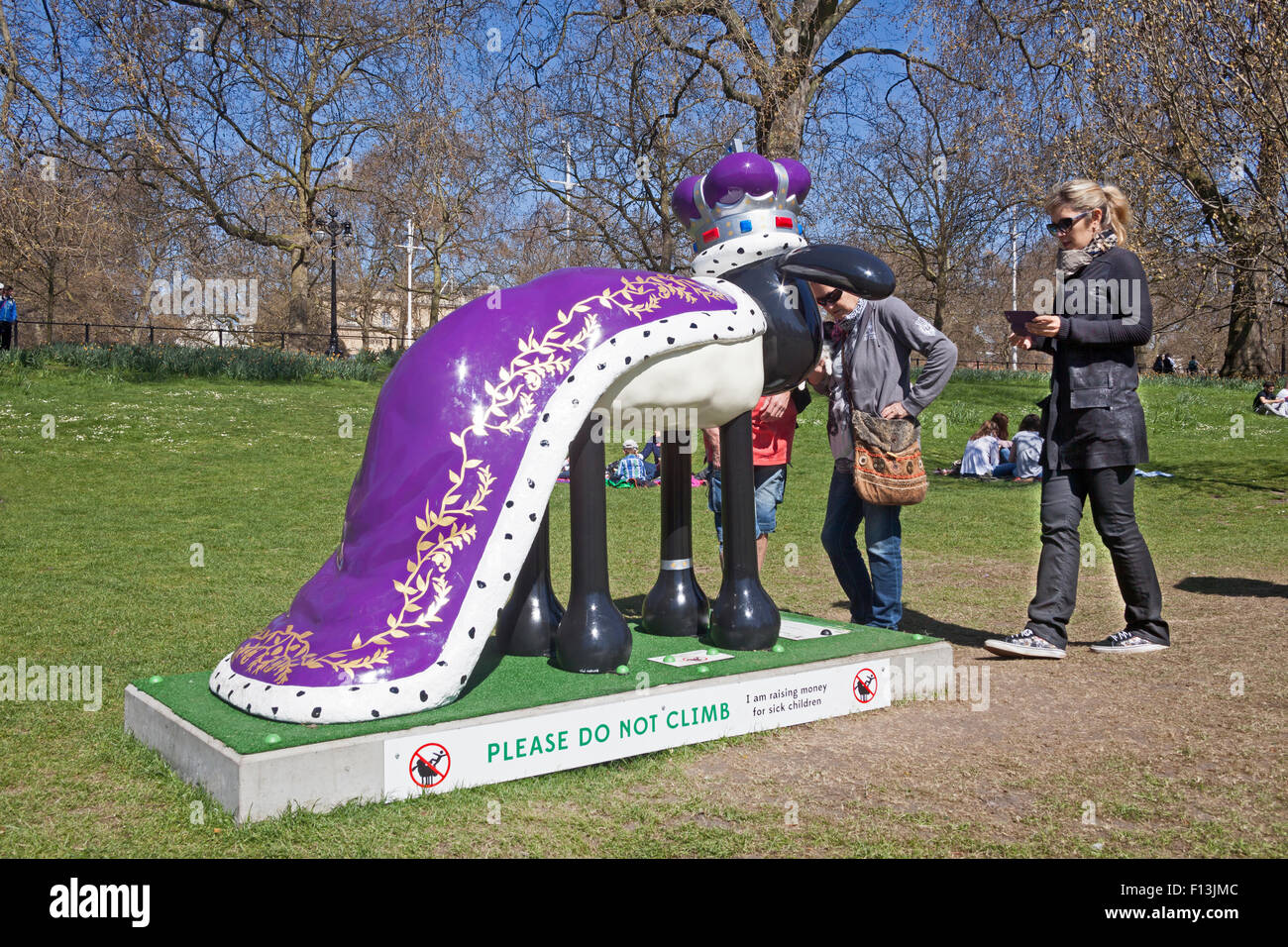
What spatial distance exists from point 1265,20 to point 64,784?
38.8 ft

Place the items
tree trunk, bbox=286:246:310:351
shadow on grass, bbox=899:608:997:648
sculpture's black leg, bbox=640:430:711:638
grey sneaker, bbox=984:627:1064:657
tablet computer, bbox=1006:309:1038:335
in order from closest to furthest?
sculpture's black leg, bbox=640:430:711:638, tablet computer, bbox=1006:309:1038:335, grey sneaker, bbox=984:627:1064:657, shadow on grass, bbox=899:608:997:648, tree trunk, bbox=286:246:310:351

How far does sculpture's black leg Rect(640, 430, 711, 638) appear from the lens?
4910 millimetres

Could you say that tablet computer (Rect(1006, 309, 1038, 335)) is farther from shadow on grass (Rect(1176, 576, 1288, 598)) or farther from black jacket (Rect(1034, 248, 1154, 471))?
shadow on grass (Rect(1176, 576, 1288, 598))

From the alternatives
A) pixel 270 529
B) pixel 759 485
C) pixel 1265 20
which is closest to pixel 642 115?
pixel 1265 20

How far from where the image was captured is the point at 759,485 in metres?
6.46

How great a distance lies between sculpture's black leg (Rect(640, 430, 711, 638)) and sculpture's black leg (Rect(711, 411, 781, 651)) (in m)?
0.29

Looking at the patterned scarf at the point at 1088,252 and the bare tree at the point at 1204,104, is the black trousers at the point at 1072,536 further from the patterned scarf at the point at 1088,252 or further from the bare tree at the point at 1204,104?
the bare tree at the point at 1204,104

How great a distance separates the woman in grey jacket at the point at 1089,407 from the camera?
17.2 feet

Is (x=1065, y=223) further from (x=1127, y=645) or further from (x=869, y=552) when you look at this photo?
(x=1127, y=645)

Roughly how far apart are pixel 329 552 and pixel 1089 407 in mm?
5976

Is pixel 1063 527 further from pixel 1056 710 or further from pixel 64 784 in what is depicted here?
pixel 64 784

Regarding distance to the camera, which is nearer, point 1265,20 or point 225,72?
point 1265,20

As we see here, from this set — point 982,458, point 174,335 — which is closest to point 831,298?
point 982,458

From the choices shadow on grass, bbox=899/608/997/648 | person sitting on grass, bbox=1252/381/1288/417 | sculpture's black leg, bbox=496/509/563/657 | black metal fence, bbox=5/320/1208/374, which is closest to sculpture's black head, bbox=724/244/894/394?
sculpture's black leg, bbox=496/509/563/657
